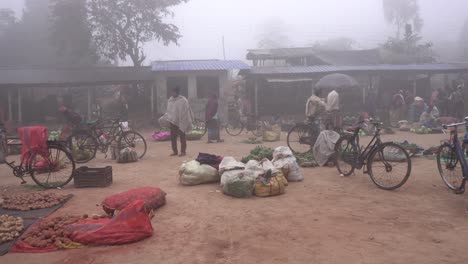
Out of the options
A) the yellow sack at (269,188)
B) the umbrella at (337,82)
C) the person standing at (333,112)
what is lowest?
the yellow sack at (269,188)

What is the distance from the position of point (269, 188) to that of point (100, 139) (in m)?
6.02

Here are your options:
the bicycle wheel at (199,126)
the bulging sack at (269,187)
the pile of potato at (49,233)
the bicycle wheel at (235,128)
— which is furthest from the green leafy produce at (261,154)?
the bicycle wheel at (235,128)

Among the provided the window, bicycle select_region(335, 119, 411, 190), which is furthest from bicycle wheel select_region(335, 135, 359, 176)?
the window

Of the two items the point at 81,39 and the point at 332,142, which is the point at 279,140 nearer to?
the point at 332,142

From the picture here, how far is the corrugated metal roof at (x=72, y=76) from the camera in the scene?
60.6 ft

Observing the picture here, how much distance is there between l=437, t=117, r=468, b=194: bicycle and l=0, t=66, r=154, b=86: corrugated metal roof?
15.4 m

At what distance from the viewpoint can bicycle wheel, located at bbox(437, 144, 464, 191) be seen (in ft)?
19.6

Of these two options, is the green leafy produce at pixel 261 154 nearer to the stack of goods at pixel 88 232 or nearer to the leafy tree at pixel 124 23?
the stack of goods at pixel 88 232

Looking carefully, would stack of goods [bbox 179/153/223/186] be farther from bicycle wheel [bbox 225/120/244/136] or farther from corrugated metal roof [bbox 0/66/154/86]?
corrugated metal roof [bbox 0/66/154/86]

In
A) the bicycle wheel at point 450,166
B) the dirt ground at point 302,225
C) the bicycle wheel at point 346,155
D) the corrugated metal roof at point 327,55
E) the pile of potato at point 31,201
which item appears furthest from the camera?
the corrugated metal roof at point 327,55

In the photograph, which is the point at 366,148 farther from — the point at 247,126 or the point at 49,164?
the point at 247,126

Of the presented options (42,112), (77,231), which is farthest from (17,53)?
(77,231)

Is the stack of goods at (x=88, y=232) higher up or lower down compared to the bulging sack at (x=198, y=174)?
lower down

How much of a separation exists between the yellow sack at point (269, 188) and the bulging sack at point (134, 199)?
1.50m
